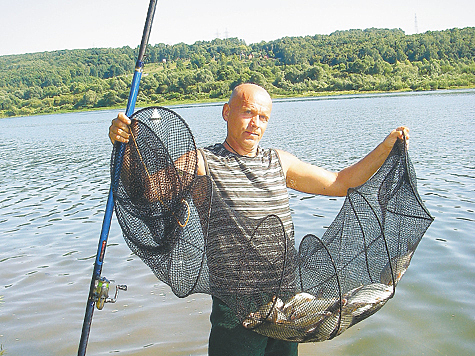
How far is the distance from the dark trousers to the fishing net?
0.37 feet

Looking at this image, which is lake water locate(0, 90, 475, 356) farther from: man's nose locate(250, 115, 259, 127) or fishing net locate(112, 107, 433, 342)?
man's nose locate(250, 115, 259, 127)

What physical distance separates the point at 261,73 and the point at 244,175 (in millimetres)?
101162

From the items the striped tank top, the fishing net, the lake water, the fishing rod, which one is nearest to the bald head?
the striped tank top

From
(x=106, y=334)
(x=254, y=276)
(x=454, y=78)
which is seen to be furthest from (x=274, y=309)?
(x=454, y=78)

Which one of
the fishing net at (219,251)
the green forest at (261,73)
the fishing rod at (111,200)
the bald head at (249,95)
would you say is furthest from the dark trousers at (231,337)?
the green forest at (261,73)

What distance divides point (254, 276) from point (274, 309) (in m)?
0.20

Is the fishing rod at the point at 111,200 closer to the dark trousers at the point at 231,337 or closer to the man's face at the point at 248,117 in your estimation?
the man's face at the point at 248,117

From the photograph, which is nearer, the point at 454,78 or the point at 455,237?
the point at 455,237

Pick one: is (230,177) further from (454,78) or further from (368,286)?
(454,78)

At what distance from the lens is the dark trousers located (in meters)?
2.80

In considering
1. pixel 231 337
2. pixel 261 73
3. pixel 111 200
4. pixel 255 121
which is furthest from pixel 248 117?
pixel 261 73

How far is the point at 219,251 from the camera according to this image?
9.20 feet

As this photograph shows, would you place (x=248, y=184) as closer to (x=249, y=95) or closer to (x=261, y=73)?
(x=249, y=95)

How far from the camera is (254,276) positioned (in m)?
2.75
